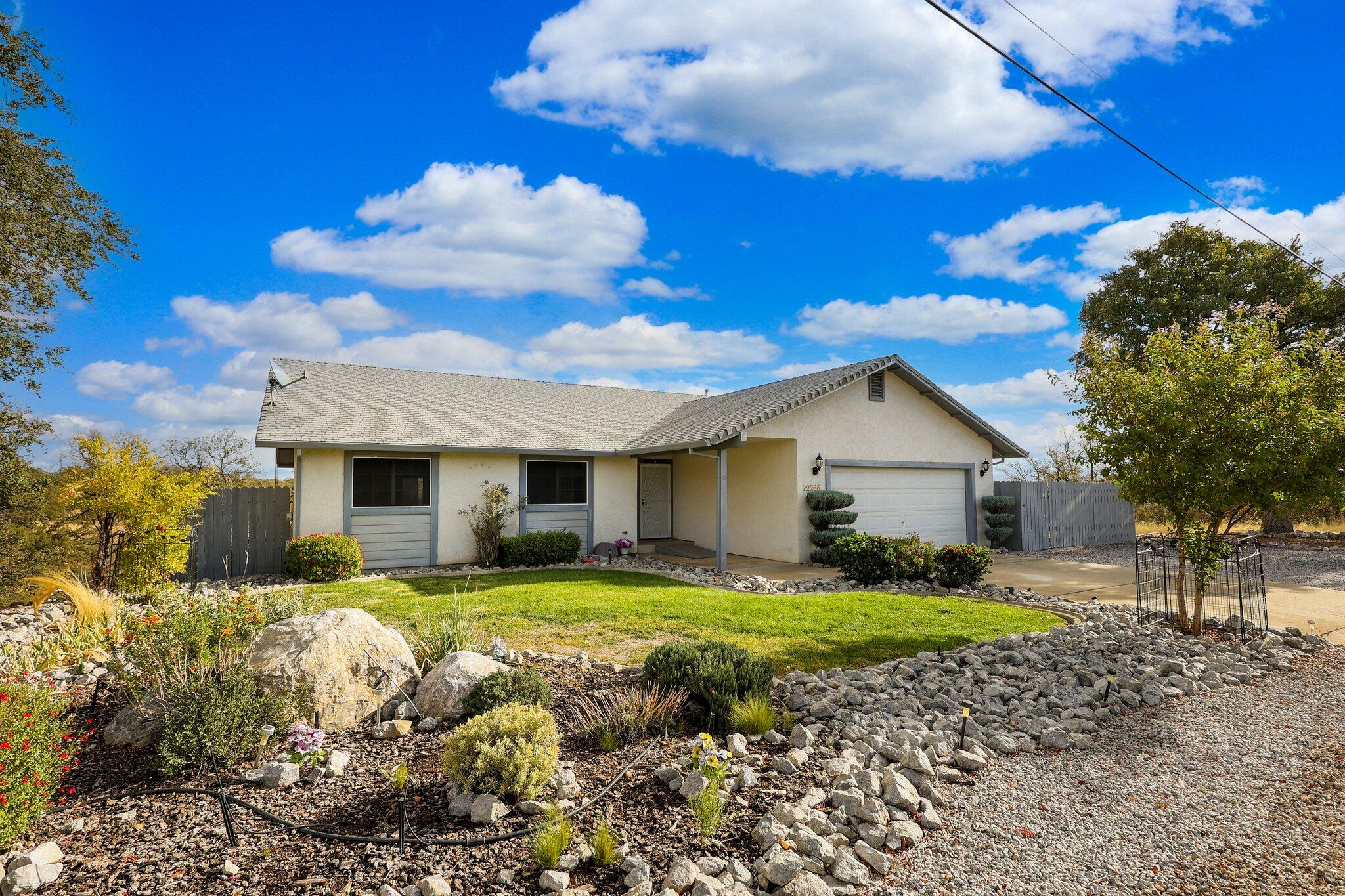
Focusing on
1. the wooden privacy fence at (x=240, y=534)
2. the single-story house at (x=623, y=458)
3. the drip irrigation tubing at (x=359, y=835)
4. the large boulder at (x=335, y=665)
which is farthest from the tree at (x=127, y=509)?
the drip irrigation tubing at (x=359, y=835)

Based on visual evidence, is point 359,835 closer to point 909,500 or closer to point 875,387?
point 875,387

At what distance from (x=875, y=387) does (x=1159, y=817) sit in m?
12.1

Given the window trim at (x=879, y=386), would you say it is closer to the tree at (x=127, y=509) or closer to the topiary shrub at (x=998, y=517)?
the topiary shrub at (x=998, y=517)

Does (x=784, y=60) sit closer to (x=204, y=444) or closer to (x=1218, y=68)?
(x=1218, y=68)

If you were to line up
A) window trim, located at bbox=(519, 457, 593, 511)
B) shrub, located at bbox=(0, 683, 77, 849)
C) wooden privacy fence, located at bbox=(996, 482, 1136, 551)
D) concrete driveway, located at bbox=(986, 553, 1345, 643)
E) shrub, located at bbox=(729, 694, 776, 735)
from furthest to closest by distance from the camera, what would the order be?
wooden privacy fence, located at bbox=(996, 482, 1136, 551)
window trim, located at bbox=(519, 457, 593, 511)
concrete driveway, located at bbox=(986, 553, 1345, 643)
shrub, located at bbox=(729, 694, 776, 735)
shrub, located at bbox=(0, 683, 77, 849)

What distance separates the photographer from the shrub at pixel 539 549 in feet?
43.5

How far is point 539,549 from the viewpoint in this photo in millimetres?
13375

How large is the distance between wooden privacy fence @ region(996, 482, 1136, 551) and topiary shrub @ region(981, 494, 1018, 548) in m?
0.41

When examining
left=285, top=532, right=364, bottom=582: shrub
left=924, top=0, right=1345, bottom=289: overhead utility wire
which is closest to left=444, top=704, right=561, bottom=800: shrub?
left=924, top=0, right=1345, bottom=289: overhead utility wire

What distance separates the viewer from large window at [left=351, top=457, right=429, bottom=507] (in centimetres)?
1283

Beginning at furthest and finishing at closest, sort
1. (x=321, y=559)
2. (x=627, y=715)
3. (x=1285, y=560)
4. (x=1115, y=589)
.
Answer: (x=1285, y=560)
(x=321, y=559)
(x=1115, y=589)
(x=627, y=715)

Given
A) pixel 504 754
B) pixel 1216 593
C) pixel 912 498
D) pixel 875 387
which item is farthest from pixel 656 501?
pixel 504 754

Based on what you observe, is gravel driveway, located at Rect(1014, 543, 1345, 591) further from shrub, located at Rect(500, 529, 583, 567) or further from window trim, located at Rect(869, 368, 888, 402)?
shrub, located at Rect(500, 529, 583, 567)

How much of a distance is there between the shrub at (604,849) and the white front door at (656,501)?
13911 mm
